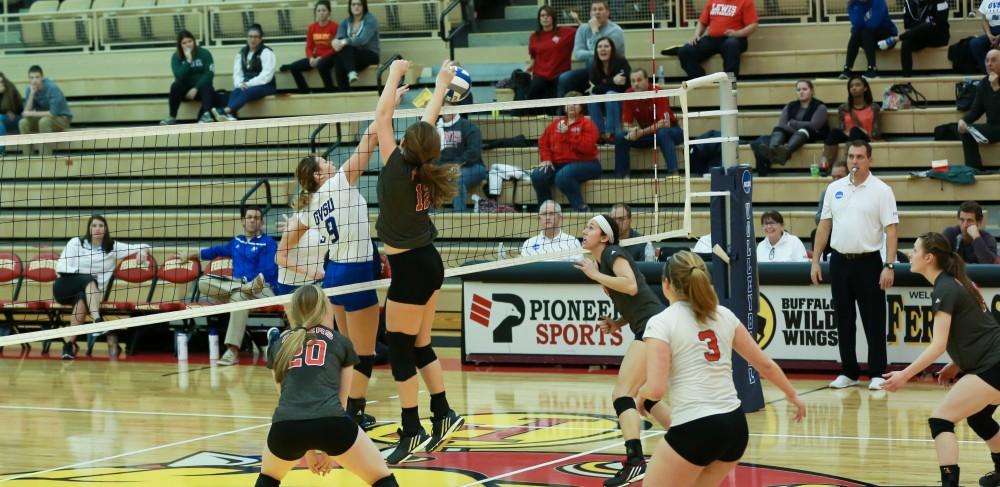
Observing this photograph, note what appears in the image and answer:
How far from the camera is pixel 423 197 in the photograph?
24.6 ft

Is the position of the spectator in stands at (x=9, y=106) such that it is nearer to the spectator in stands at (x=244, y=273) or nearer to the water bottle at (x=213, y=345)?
the spectator in stands at (x=244, y=273)

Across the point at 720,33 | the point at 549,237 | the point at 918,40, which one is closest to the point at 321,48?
the point at 720,33

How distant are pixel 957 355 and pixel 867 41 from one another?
8.69m

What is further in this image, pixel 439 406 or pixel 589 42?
pixel 589 42

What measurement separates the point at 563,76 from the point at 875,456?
26.9ft

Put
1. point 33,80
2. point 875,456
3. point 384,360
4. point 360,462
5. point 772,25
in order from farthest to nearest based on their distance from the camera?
point 33,80, point 772,25, point 384,360, point 875,456, point 360,462

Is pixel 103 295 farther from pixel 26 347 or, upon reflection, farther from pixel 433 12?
pixel 433 12

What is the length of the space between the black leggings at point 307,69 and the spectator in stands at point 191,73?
1.04m

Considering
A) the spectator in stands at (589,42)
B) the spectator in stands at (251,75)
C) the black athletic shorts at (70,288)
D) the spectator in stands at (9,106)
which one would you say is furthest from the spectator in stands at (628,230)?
the spectator in stands at (9,106)

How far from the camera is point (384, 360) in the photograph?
1317cm

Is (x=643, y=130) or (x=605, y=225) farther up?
(x=643, y=130)

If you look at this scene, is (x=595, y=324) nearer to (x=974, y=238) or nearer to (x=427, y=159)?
(x=974, y=238)

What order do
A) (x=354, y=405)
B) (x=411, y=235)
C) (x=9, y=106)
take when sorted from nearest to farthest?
(x=411, y=235) → (x=354, y=405) → (x=9, y=106)

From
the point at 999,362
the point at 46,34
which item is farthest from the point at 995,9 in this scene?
the point at 46,34
